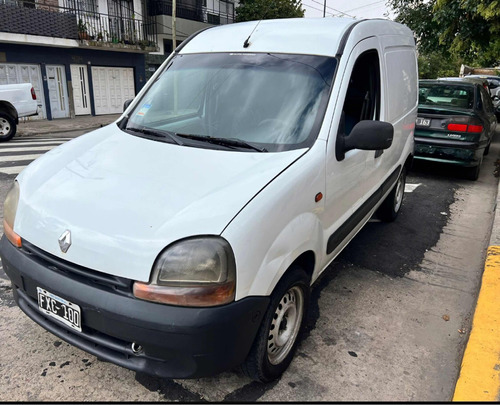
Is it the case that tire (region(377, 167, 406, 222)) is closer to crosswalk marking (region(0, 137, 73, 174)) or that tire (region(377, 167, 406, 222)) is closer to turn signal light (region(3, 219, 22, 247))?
turn signal light (region(3, 219, 22, 247))

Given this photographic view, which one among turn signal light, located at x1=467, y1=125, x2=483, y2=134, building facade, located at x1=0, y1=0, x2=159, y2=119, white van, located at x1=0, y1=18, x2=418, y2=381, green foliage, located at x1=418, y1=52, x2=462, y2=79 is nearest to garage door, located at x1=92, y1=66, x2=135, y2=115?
building facade, located at x1=0, y1=0, x2=159, y2=119

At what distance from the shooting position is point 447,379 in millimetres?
2594

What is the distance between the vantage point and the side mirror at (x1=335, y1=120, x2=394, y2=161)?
2.73m

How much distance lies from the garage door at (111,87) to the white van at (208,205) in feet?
59.9

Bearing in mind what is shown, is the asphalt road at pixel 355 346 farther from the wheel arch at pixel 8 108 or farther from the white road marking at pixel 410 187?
the wheel arch at pixel 8 108

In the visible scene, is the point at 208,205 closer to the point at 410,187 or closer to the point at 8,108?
the point at 410,187

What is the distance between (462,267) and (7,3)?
19170 millimetres

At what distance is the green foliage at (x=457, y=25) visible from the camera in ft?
29.2

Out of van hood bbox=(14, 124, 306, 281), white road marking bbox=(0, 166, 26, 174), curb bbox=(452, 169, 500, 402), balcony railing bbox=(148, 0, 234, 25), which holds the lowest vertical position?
white road marking bbox=(0, 166, 26, 174)

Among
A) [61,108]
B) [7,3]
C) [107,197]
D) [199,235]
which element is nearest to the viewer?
[199,235]

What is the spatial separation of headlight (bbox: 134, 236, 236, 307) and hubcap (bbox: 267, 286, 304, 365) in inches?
23.6

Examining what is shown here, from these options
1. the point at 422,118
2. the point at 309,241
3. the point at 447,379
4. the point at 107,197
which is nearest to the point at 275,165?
the point at 309,241

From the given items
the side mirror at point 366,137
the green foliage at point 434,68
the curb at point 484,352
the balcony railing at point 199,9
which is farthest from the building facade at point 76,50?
the green foliage at point 434,68

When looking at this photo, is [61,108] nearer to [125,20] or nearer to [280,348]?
[125,20]
